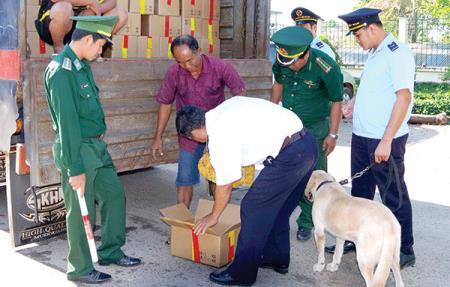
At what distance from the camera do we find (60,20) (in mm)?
4520

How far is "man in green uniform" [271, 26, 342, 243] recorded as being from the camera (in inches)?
185

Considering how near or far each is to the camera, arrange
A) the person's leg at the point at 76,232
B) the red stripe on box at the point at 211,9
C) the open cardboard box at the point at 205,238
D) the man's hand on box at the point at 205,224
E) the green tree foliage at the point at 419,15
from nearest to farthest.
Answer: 1. the man's hand on box at the point at 205,224
2. the person's leg at the point at 76,232
3. the open cardboard box at the point at 205,238
4. the red stripe on box at the point at 211,9
5. the green tree foliage at the point at 419,15

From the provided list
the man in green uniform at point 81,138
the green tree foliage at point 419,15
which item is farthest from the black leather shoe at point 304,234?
the green tree foliage at point 419,15

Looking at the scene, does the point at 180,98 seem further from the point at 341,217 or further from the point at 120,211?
the point at 341,217

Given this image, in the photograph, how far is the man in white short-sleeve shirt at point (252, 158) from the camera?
11.3 feet

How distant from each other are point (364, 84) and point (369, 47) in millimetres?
254

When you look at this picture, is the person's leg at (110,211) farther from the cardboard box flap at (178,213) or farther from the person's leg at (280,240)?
the person's leg at (280,240)

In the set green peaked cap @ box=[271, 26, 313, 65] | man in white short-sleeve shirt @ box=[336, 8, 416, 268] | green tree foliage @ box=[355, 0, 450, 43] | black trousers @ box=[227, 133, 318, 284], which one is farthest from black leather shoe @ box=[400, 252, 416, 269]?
green tree foliage @ box=[355, 0, 450, 43]

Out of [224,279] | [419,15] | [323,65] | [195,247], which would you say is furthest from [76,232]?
[419,15]

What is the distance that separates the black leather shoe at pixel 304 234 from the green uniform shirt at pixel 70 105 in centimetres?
198

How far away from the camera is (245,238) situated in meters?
3.85

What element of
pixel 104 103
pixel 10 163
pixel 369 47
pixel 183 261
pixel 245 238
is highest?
pixel 369 47

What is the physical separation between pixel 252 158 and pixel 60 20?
6.29ft

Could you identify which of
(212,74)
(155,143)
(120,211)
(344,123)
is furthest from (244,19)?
(344,123)
